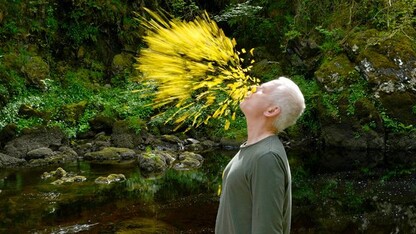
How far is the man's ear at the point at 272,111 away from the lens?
2324 mm

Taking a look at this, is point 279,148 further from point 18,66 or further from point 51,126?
point 18,66

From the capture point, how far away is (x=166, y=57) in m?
3.39

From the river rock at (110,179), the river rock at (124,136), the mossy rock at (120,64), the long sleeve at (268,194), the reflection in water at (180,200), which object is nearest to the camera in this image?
the long sleeve at (268,194)

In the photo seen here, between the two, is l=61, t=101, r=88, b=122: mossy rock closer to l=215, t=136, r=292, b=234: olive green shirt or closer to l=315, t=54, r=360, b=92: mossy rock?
l=315, t=54, r=360, b=92: mossy rock

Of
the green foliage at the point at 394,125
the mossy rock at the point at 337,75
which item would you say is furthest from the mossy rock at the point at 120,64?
the green foliage at the point at 394,125

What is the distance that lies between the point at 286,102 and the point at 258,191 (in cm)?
47

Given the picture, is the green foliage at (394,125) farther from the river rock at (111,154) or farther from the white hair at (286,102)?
the white hair at (286,102)

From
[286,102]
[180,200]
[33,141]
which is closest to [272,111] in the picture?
[286,102]

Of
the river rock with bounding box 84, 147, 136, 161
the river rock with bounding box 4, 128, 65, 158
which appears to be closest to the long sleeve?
the river rock with bounding box 84, 147, 136, 161

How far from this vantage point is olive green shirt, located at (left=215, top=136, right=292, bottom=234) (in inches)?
82.9

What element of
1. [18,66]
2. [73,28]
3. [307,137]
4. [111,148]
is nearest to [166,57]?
[111,148]

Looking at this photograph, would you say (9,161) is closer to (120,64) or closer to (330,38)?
(120,64)

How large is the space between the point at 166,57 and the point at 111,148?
10887 millimetres

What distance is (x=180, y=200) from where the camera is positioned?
880 centimetres
